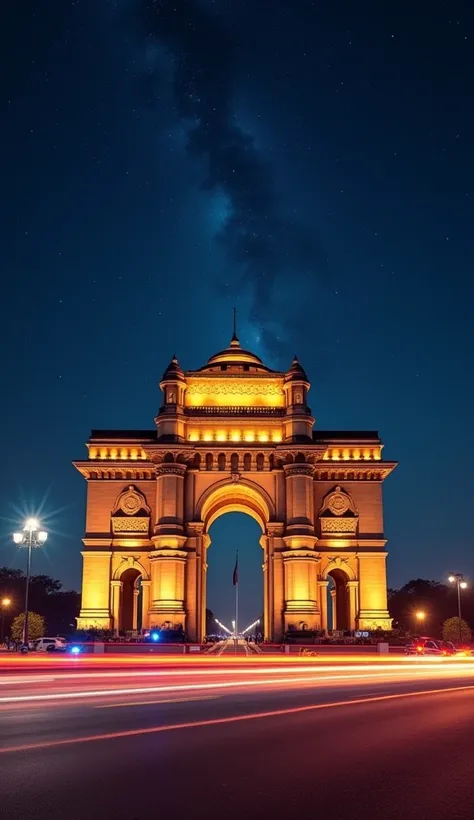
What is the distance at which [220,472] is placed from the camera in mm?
58781

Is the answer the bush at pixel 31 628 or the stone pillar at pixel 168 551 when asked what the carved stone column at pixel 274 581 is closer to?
the stone pillar at pixel 168 551

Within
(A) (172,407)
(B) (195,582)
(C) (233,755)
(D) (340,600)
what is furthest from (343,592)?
(C) (233,755)

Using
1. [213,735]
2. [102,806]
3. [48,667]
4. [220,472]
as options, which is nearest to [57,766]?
[102,806]

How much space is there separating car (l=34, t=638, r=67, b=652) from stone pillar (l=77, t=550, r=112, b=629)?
276cm

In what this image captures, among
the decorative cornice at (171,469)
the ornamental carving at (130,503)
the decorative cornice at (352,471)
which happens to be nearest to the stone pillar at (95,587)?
the ornamental carving at (130,503)

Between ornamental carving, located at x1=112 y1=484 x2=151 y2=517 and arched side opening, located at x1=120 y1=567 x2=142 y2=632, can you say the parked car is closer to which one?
arched side opening, located at x1=120 y1=567 x2=142 y2=632

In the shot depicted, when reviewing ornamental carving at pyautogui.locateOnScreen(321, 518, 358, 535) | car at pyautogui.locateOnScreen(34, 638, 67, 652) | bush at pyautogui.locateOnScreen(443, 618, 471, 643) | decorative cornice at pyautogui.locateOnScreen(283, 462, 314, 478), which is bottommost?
car at pyautogui.locateOnScreen(34, 638, 67, 652)

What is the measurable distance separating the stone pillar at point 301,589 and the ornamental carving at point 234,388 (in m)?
12.7

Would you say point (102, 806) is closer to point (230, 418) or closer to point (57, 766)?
point (57, 766)

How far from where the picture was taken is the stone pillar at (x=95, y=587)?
5744 cm

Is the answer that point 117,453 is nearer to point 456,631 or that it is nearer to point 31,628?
point 31,628

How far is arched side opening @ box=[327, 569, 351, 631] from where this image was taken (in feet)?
A: 199

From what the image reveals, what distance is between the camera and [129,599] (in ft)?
203

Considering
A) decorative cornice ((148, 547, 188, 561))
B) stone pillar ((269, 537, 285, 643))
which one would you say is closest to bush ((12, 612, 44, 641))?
decorative cornice ((148, 547, 188, 561))
